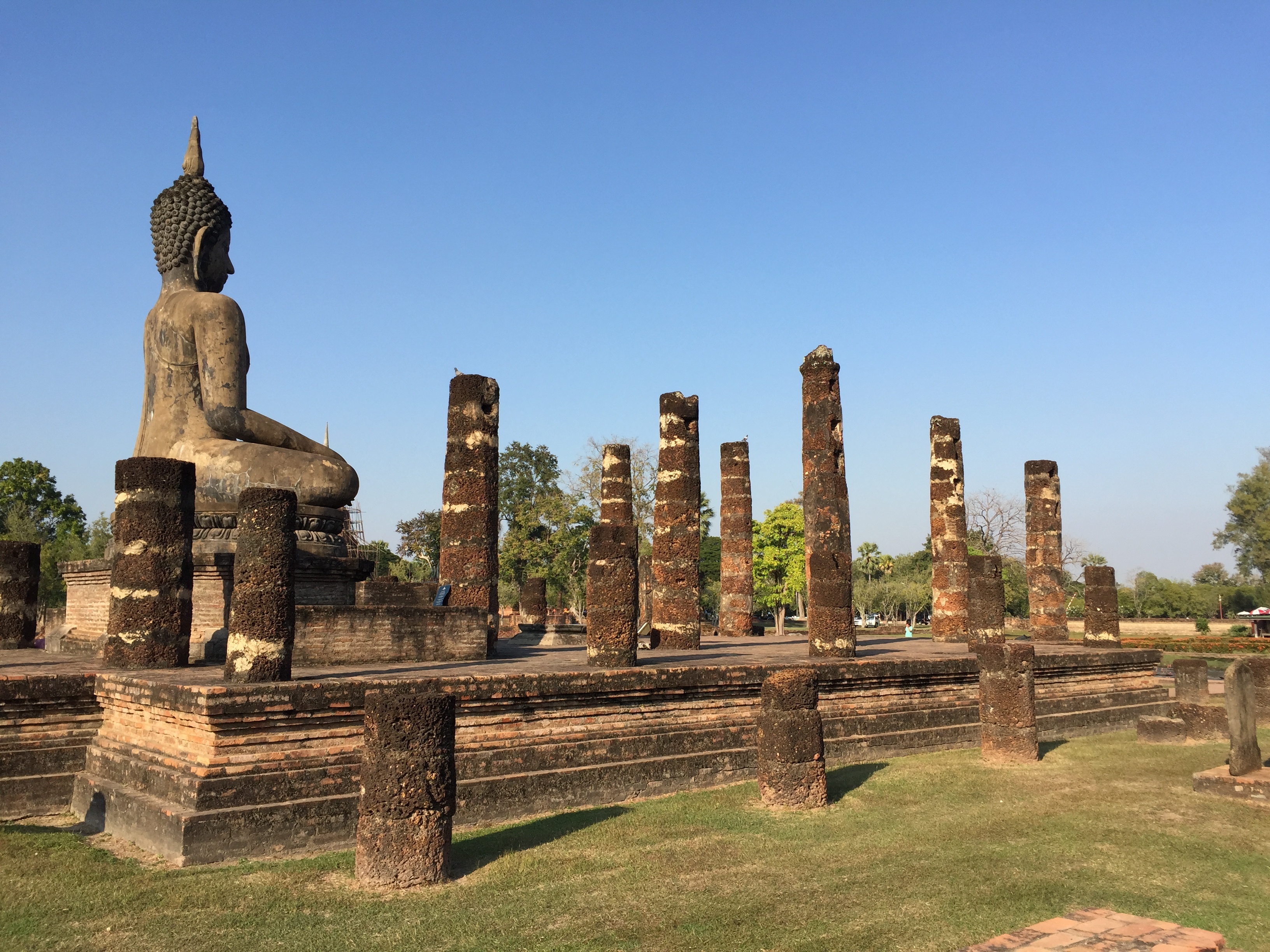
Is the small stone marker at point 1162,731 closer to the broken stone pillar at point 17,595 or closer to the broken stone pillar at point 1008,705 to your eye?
the broken stone pillar at point 1008,705

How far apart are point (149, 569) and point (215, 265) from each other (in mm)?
5265

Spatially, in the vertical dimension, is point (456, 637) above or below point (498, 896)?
above

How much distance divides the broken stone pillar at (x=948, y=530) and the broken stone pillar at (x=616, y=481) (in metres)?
6.39

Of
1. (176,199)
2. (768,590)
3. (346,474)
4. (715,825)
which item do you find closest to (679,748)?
(715,825)

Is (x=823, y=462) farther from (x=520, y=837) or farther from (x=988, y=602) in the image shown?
(x=520, y=837)

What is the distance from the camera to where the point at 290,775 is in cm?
720

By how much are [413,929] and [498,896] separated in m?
0.73

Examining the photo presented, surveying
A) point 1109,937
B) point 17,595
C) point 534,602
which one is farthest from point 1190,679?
point 17,595

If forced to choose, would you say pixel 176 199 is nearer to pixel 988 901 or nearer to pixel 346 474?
pixel 346 474

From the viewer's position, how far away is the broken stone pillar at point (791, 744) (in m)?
8.68

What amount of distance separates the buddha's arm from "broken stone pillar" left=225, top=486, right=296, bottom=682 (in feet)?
12.7

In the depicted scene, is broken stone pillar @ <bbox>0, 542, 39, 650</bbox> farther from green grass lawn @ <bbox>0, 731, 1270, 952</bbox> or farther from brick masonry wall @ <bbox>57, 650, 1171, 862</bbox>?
green grass lawn @ <bbox>0, 731, 1270, 952</bbox>

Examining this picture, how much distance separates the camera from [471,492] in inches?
540

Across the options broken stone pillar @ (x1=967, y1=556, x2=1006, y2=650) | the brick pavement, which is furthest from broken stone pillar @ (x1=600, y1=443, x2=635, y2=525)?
the brick pavement
